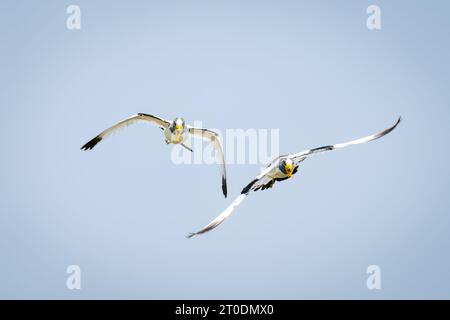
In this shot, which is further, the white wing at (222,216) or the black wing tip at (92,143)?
the black wing tip at (92,143)

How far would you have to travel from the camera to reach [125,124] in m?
24.6

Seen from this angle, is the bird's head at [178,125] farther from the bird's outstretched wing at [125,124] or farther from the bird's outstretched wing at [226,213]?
the bird's outstretched wing at [226,213]

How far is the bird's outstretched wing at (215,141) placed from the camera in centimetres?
2461

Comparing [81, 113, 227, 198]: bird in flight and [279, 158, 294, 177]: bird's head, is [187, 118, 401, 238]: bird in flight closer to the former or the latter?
[279, 158, 294, 177]: bird's head

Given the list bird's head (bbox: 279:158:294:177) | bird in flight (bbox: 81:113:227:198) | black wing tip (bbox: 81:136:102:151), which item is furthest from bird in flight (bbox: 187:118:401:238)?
black wing tip (bbox: 81:136:102:151)

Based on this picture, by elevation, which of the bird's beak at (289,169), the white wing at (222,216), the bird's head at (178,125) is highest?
the bird's head at (178,125)

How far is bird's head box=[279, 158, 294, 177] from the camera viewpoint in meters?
20.6

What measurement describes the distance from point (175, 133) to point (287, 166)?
368 cm

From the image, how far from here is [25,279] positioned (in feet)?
188

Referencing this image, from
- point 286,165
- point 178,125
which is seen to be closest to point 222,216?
point 286,165

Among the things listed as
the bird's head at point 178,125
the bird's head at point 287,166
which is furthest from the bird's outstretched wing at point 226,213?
the bird's head at point 178,125

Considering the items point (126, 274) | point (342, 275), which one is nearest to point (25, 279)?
point (126, 274)
